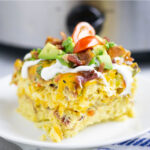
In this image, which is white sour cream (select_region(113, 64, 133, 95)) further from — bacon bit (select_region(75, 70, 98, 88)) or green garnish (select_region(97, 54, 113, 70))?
bacon bit (select_region(75, 70, 98, 88))

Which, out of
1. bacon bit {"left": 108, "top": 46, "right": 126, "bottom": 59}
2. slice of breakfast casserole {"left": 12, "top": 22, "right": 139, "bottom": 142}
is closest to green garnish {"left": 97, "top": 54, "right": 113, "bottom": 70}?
slice of breakfast casserole {"left": 12, "top": 22, "right": 139, "bottom": 142}

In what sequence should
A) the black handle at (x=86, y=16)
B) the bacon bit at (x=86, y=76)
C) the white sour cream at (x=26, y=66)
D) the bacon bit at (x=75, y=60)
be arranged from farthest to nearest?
the black handle at (x=86, y=16)
the white sour cream at (x=26, y=66)
the bacon bit at (x=75, y=60)
the bacon bit at (x=86, y=76)

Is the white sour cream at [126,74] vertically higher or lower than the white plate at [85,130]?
higher

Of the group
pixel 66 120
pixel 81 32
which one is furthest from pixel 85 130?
pixel 81 32

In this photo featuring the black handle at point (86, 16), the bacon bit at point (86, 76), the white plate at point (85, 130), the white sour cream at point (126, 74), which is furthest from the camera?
the black handle at point (86, 16)

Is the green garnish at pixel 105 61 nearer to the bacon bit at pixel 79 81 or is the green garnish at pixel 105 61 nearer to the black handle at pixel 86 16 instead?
Answer: the bacon bit at pixel 79 81

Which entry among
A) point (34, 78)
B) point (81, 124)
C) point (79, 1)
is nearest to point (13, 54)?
point (79, 1)

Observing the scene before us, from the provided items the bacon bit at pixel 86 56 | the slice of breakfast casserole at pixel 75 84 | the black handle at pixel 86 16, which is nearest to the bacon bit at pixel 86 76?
the slice of breakfast casserole at pixel 75 84
